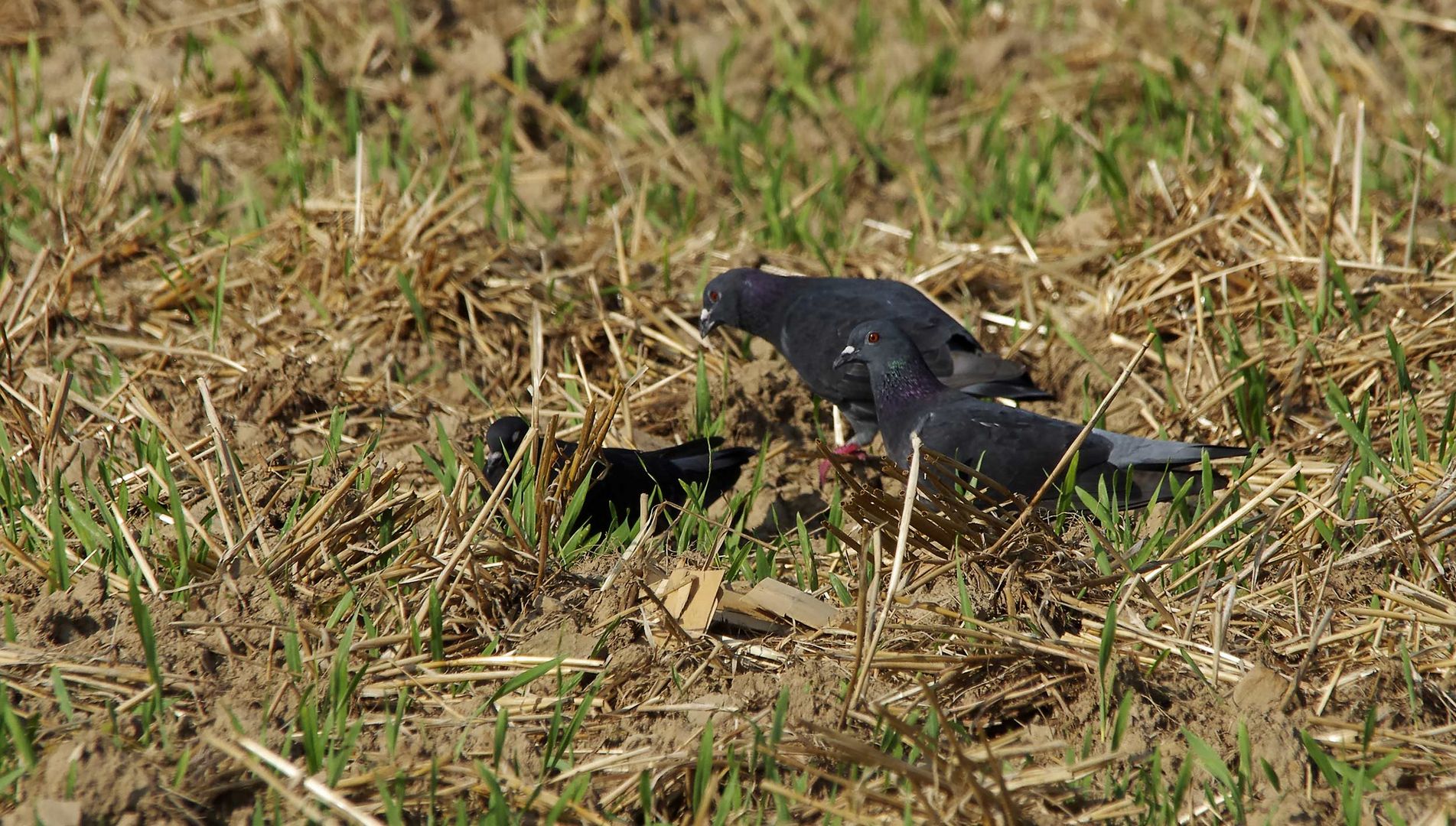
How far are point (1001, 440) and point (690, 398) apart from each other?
1.27 m

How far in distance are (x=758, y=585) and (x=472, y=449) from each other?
1.47 m

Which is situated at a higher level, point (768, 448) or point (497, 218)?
point (497, 218)

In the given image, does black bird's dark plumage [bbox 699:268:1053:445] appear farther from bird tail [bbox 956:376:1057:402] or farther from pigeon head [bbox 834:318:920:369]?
pigeon head [bbox 834:318:920:369]

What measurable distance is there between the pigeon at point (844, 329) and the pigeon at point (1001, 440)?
205 mm

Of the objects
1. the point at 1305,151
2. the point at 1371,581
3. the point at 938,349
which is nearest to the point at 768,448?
the point at 938,349

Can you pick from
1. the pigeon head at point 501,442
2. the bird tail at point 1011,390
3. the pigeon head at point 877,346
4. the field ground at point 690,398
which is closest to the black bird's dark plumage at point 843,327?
the bird tail at point 1011,390

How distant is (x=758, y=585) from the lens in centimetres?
338

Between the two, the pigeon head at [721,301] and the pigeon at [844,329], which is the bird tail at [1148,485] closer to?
the pigeon at [844,329]

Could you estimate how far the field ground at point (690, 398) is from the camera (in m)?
2.85

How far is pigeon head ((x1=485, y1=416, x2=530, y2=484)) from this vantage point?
407cm

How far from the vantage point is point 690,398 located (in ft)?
16.1

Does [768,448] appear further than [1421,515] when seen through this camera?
Yes

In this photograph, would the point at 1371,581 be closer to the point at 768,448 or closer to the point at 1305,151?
the point at 768,448

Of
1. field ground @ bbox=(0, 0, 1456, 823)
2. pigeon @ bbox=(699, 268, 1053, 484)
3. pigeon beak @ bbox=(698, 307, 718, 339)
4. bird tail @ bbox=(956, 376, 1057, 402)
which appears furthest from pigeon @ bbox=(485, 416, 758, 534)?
bird tail @ bbox=(956, 376, 1057, 402)
